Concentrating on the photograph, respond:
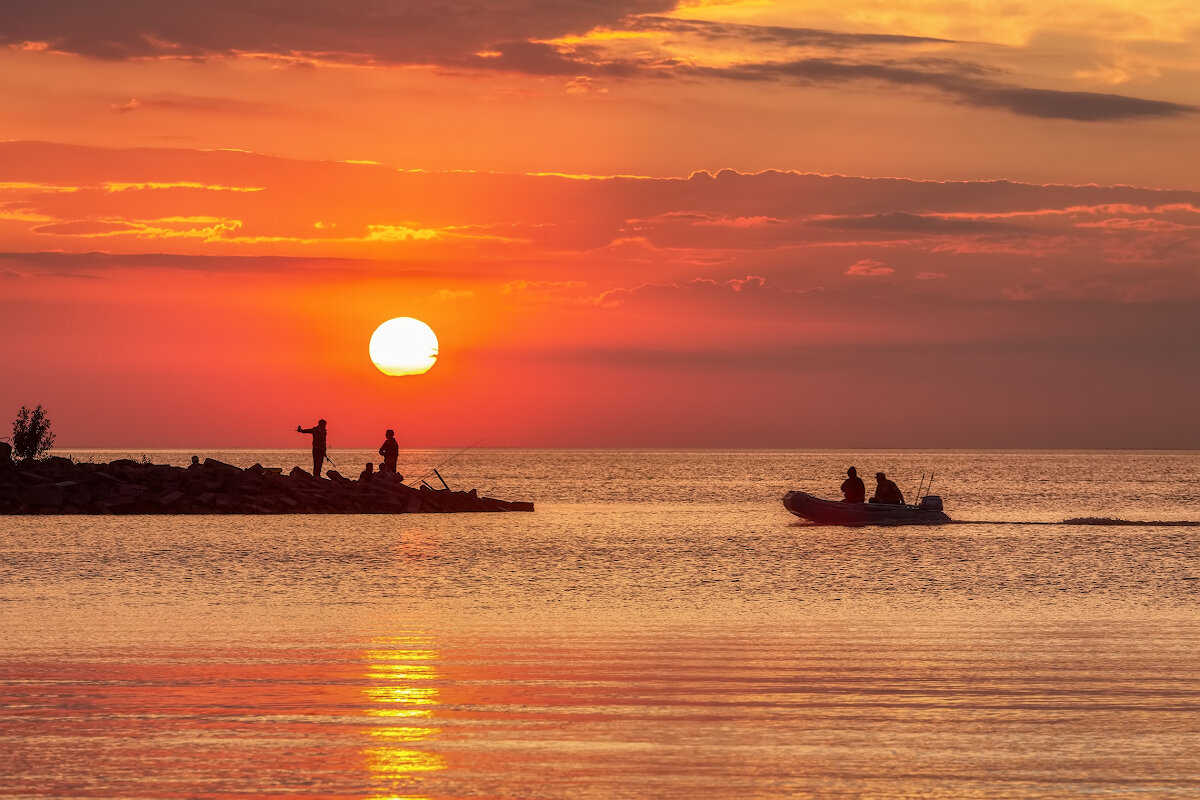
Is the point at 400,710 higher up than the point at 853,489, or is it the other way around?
the point at 853,489

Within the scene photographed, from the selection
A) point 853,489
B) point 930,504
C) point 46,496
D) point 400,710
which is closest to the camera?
point 400,710

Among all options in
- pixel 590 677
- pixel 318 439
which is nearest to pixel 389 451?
pixel 318 439

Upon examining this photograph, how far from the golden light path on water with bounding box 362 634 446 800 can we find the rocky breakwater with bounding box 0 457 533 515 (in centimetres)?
3816

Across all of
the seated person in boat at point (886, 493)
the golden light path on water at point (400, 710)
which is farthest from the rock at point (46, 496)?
the golden light path on water at point (400, 710)

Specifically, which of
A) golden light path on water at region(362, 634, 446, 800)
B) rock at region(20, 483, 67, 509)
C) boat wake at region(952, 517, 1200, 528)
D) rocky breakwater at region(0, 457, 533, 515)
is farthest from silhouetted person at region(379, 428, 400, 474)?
golden light path on water at region(362, 634, 446, 800)

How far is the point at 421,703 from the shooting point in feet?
42.0

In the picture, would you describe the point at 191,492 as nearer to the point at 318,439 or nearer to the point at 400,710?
the point at 318,439

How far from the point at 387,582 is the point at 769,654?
41.6ft

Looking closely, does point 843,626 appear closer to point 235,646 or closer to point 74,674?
point 235,646

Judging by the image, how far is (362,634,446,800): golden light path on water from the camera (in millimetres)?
9930

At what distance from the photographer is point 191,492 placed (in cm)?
5500

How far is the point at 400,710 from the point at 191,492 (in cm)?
4485

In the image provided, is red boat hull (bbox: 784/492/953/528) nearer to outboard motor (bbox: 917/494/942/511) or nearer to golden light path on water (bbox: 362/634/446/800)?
outboard motor (bbox: 917/494/942/511)

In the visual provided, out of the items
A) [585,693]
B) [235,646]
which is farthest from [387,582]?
[585,693]
